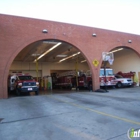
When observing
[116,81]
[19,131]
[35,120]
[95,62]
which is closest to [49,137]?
[19,131]

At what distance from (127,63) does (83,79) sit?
8.81 metres

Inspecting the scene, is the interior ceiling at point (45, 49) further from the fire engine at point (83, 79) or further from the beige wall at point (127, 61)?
the beige wall at point (127, 61)

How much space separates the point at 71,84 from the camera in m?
24.7

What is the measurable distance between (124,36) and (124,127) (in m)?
17.0

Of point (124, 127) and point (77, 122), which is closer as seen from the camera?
point (124, 127)

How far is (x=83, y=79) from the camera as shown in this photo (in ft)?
71.1

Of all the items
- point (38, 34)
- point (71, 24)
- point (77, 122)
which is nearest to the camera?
point (77, 122)

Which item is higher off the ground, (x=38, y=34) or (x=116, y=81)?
(x=38, y=34)

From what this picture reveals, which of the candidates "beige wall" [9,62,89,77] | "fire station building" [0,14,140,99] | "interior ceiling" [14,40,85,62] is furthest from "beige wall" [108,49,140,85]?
"beige wall" [9,62,89,77]

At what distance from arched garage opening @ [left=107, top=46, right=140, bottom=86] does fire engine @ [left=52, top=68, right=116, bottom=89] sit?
14.4ft

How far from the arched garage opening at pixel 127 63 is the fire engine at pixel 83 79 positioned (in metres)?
4.38

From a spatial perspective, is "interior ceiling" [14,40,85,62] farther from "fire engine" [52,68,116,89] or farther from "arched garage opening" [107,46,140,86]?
"arched garage opening" [107,46,140,86]

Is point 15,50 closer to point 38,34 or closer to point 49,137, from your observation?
point 38,34

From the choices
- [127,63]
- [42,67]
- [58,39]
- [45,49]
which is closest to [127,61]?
Result: [127,63]
